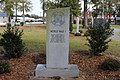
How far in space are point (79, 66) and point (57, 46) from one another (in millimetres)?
2037

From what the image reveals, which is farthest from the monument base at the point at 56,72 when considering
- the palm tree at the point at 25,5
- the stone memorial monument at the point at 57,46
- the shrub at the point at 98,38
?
the palm tree at the point at 25,5

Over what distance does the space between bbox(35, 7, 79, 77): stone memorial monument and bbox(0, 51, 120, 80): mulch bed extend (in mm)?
526

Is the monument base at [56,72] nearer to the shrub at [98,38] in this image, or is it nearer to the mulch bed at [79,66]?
the mulch bed at [79,66]

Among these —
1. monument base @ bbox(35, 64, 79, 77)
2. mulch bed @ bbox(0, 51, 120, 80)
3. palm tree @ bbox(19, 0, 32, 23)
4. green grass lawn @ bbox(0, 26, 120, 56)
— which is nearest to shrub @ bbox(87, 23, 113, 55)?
mulch bed @ bbox(0, 51, 120, 80)

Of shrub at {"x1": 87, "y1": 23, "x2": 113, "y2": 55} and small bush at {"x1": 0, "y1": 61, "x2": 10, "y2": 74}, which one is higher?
shrub at {"x1": 87, "y1": 23, "x2": 113, "y2": 55}

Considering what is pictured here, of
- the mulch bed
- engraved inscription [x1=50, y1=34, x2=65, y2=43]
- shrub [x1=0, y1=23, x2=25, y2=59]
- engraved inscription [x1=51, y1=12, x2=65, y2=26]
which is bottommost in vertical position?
the mulch bed

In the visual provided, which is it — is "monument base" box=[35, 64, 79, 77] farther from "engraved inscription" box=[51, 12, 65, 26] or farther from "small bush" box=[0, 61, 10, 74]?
"engraved inscription" box=[51, 12, 65, 26]

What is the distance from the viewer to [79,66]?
11141 millimetres

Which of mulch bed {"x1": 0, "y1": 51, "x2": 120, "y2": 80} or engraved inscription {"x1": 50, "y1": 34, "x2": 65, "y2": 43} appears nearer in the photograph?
engraved inscription {"x1": 50, "y1": 34, "x2": 65, "y2": 43}

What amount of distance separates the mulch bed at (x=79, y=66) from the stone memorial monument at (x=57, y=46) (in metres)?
0.53

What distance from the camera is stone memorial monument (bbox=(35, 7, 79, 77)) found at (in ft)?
30.3

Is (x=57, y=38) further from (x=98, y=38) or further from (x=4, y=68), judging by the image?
(x=98, y=38)

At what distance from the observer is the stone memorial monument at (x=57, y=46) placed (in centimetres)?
925

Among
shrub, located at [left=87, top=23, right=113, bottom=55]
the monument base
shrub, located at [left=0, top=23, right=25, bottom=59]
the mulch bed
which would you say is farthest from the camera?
shrub, located at [left=87, top=23, right=113, bottom=55]
